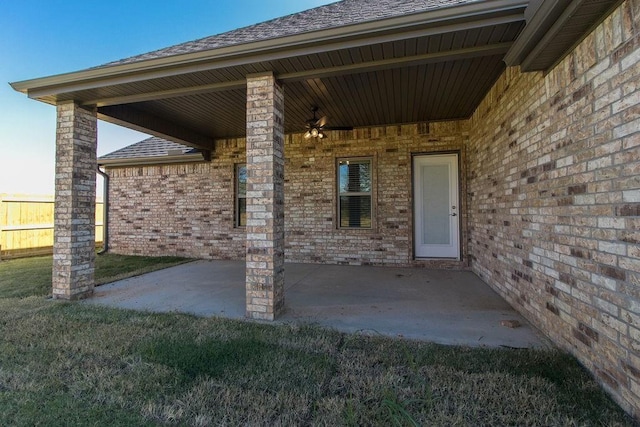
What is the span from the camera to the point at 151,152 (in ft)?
27.1

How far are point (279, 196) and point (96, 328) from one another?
7.36ft

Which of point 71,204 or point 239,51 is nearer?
point 239,51

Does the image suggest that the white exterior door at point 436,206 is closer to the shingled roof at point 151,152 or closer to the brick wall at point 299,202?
the brick wall at point 299,202

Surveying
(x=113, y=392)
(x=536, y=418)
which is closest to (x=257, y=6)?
(x=113, y=392)

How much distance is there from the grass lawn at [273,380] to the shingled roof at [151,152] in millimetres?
5317

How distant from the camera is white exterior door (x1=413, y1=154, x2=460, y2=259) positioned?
6164mm

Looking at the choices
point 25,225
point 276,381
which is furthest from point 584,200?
point 25,225

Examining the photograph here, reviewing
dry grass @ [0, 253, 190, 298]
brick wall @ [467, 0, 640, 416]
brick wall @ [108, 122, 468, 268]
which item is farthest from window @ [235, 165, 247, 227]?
brick wall @ [467, 0, 640, 416]

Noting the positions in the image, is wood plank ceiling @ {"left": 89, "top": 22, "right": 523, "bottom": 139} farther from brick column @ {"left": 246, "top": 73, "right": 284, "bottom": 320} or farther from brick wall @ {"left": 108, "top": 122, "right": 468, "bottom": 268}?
brick wall @ {"left": 108, "top": 122, "right": 468, "bottom": 268}

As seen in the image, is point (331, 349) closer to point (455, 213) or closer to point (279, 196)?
point (279, 196)

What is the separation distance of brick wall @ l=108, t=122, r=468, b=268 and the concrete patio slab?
0.69 meters

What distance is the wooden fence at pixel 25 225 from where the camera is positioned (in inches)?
310

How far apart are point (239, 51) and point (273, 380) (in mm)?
2989

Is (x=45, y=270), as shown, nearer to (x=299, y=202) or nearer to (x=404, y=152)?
(x=299, y=202)
